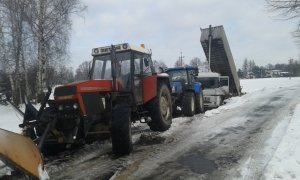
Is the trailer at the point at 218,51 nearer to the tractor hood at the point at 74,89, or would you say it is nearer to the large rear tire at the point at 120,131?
the tractor hood at the point at 74,89

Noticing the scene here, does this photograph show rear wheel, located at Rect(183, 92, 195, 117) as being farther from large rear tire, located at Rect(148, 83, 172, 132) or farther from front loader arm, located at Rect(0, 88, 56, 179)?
front loader arm, located at Rect(0, 88, 56, 179)

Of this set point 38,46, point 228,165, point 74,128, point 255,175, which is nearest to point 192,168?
point 228,165

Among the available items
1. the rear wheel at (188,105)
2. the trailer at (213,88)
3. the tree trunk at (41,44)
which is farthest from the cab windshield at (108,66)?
the tree trunk at (41,44)

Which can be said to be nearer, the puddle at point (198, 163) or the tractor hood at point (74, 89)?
the puddle at point (198, 163)

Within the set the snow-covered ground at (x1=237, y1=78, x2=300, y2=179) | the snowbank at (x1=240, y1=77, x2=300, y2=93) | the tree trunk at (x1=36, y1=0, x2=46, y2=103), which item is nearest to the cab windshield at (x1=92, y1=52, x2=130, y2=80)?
the snow-covered ground at (x1=237, y1=78, x2=300, y2=179)

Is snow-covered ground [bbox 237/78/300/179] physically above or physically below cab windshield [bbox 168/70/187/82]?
below

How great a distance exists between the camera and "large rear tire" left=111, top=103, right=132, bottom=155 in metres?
6.91

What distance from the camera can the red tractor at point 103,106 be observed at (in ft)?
23.0

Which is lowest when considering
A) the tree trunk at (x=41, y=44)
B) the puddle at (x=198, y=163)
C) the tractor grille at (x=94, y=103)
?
the puddle at (x=198, y=163)

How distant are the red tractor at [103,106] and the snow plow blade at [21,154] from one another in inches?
3.4

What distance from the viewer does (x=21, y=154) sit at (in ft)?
17.2

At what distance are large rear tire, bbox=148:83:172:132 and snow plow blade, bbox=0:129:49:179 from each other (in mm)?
3963

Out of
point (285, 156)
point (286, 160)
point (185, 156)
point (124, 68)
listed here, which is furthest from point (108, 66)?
point (286, 160)

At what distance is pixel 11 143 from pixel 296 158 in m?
4.33
